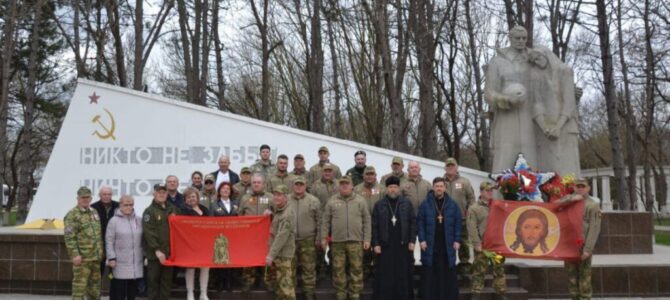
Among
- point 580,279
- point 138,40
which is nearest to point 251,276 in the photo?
point 580,279

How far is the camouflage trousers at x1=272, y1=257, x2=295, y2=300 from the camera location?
26.1 ft

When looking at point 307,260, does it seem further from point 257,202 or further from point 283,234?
point 257,202

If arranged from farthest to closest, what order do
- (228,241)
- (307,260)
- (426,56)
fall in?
(426,56) < (228,241) < (307,260)

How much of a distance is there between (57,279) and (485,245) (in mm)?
6811

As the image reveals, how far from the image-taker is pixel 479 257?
322 inches

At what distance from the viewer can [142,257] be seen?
8.05m

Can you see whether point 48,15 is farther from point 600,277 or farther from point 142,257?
point 600,277

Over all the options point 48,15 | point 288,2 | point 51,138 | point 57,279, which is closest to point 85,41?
point 48,15

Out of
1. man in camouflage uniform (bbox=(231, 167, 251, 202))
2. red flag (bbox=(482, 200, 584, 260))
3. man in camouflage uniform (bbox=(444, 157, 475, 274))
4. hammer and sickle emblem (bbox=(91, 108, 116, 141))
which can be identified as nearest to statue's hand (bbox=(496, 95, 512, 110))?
man in camouflage uniform (bbox=(444, 157, 475, 274))

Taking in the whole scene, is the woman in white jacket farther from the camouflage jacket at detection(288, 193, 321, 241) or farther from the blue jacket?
the blue jacket

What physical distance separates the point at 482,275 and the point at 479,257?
0.25 meters

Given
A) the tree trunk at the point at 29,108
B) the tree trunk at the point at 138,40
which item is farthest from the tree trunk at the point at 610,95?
the tree trunk at the point at 29,108

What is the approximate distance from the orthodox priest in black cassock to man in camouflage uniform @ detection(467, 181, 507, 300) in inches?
33.2

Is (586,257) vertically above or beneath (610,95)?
beneath
